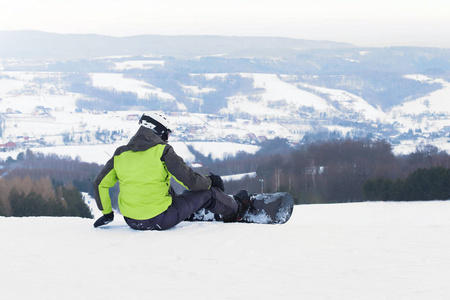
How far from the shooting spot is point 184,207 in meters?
6.44

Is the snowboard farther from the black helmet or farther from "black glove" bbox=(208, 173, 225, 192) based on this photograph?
the black helmet

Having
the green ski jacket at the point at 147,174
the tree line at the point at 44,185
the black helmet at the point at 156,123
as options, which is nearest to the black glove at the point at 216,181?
the green ski jacket at the point at 147,174

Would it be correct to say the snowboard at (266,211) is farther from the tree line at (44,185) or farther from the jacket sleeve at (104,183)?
the tree line at (44,185)

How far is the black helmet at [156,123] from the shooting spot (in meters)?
6.19

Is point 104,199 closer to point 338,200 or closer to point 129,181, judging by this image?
point 129,181

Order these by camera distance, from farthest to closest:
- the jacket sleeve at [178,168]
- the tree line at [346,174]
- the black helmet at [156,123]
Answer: the tree line at [346,174], the black helmet at [156,123], the jacket sleeve at [178,168]

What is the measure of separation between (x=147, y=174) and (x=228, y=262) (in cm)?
171

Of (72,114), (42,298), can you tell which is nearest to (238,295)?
(42,298)

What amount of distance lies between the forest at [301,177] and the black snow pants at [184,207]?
107ft

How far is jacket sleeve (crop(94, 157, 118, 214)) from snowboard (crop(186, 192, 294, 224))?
1149 millimetres

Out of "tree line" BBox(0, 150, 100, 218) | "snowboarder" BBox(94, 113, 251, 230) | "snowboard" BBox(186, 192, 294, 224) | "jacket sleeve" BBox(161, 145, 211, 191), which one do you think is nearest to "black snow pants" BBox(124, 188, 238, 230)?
"snowboarder" BBox(94, 113, 251, 230)

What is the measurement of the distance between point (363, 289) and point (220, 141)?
13198cm

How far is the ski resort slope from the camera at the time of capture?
4082 millimetres

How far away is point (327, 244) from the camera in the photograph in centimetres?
547
